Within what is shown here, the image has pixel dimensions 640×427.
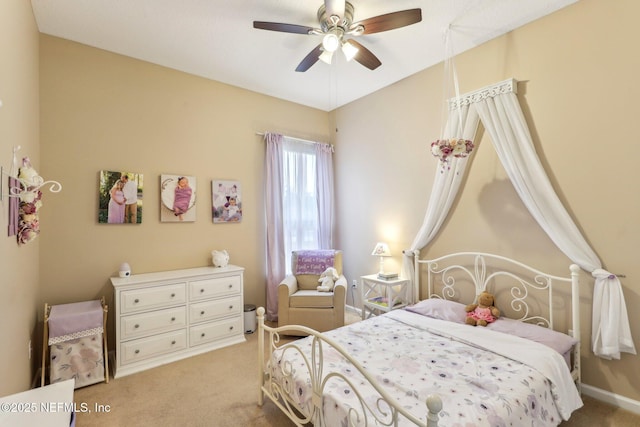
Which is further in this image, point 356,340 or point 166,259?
point 166,259

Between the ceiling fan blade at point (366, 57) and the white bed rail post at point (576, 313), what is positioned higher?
the ceiling fan blade at point (366, 57)

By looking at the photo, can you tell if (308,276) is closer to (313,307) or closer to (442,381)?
(313,307)

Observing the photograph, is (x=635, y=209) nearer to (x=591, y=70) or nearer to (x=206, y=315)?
(x=591, y=70)

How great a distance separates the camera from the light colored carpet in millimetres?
2230

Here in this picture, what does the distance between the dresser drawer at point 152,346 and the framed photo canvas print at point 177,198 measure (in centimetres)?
132

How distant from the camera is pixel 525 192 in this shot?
2.72 meters

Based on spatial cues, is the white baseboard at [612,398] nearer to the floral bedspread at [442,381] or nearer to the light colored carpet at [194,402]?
the light colored carpet at [194,402]

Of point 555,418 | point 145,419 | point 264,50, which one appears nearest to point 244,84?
point 264,50

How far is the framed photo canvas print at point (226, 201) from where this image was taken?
3.97 m

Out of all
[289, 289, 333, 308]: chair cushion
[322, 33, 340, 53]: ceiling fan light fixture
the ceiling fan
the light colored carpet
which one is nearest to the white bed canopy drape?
the light colored carpet

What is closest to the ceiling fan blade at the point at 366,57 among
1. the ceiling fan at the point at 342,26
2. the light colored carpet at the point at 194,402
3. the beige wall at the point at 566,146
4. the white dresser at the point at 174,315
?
the ceiling fan at the point at 342,26

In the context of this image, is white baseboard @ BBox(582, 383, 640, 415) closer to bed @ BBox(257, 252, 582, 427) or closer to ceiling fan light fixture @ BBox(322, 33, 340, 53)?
bed @ BBox(257, 252, 582, 427)

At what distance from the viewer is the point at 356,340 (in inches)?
95.7

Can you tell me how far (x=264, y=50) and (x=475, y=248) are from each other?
3.13m
